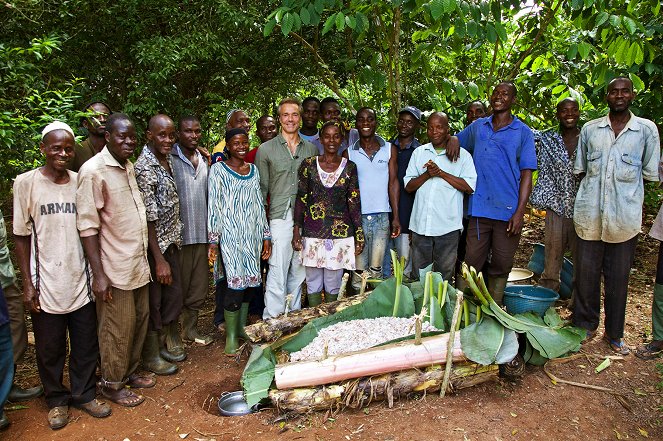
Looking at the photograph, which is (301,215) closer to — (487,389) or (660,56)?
(487,389)

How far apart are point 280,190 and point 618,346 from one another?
3059 mm

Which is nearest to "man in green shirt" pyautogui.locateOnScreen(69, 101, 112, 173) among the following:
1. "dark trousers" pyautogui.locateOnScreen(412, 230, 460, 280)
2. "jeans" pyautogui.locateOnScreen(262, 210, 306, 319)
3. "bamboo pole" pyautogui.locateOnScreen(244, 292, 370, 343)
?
"jeans" pyautogui.locateOnScreen(262, 210, 306, 319)

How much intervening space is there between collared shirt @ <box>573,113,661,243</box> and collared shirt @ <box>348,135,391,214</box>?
5.42ft

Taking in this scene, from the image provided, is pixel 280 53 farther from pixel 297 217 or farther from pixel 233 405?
pixel 233 405

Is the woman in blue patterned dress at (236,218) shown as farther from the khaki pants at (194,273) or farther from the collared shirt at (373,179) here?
the collared shirt at (373,179)

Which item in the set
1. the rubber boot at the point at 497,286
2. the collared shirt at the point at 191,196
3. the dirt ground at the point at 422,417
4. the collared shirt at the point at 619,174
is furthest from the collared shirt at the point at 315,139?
the collared shirt at the point at 619,174

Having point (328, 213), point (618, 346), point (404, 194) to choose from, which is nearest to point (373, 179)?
point (404, 194)

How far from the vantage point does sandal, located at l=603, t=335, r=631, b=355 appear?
13.3 ft

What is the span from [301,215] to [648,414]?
2858 mm

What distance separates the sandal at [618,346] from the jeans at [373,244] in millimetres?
1978

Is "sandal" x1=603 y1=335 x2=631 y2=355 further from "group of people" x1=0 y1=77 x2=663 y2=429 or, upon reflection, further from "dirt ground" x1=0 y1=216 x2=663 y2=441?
"dirt ground" x1=0 y1=216 x2=663 y2=441

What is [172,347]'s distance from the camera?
4.10 m

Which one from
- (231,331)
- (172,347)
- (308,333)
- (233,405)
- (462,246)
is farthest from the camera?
(462,246)

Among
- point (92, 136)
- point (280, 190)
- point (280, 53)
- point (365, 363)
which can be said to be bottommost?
point (365, 363)
